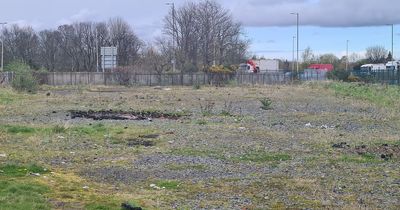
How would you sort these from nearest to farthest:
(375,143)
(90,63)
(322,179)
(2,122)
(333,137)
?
(322,179)
(375,143)
(333,137)
(2,122)
(90,63)

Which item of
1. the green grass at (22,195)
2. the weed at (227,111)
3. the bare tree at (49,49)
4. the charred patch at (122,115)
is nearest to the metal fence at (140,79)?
the bare tree at (49,49)

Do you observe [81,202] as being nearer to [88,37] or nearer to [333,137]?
[333,137]

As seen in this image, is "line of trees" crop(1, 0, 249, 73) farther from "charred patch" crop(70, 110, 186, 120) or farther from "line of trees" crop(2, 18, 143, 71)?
"charred patch" crop(70, 110, 186, 120)

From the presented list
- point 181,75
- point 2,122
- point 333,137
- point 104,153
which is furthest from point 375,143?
point 181,75

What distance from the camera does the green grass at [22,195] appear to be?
8921mm

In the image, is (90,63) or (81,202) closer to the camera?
(81,202)

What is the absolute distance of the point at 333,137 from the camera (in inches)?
733

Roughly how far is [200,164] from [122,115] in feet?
45.4

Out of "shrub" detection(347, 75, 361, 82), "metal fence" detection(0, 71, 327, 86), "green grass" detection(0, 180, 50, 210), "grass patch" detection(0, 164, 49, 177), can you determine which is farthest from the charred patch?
"shrub" detection(347, 75, 361, 82)

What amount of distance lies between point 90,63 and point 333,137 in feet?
350

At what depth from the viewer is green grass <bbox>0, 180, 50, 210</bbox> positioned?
8921 millimetres

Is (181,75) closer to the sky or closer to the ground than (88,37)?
closer to the ground

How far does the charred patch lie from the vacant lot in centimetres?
133

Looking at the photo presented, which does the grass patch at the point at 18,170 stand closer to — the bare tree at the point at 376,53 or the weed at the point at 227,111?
the weed at the point at 227,111
